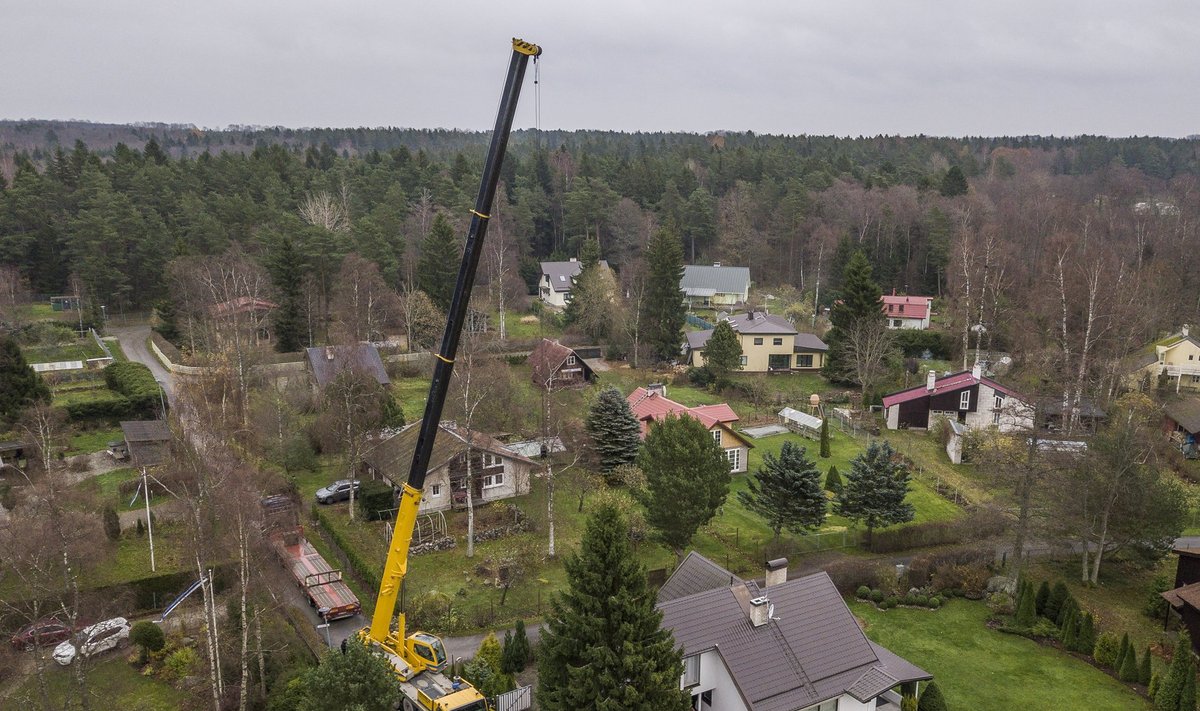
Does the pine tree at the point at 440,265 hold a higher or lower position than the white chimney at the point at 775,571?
higher

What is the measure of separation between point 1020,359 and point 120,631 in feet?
161

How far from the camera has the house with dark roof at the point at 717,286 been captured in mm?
71062

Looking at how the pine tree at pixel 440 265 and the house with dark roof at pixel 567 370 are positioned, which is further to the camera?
the pine tree at pixel 440 265

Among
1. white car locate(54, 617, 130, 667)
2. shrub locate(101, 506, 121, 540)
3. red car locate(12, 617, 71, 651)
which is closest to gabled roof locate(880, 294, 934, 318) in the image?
shrub locate(101, 506, 121, 540)

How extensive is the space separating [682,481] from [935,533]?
11.0m

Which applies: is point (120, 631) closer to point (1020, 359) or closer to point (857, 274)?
point (857, 274)

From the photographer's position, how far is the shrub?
2814 centimetres

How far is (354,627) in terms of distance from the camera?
24438 mm

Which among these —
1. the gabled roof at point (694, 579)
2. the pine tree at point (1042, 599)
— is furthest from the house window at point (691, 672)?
the pine tree at point (1042, 599)

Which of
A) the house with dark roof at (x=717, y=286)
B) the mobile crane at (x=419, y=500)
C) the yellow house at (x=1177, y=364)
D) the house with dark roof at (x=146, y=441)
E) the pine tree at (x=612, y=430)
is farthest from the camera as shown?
the house with dark roof at (x=717, y=286)

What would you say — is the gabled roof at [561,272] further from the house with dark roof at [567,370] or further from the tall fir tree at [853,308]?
the tall fir tree at [853,308]

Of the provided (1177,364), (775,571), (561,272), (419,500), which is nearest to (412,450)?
(419,500)

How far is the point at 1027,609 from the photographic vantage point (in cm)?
2533

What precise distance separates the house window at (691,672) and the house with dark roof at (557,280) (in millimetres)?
50237
